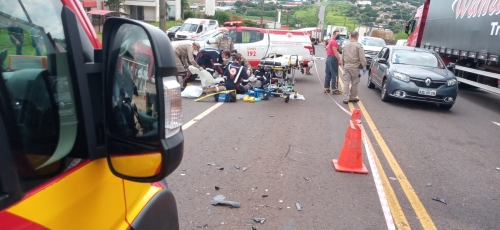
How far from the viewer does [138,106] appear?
167cm

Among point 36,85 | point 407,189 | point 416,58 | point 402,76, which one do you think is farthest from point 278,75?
point 36,85

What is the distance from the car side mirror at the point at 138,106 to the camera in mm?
1596

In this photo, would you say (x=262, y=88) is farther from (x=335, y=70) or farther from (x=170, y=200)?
(x=170, y=200)

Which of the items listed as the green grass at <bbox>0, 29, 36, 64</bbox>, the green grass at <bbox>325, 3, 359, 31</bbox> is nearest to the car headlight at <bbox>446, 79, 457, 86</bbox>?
the green grass at <bbox>0, 29, 36, 64</bbox>

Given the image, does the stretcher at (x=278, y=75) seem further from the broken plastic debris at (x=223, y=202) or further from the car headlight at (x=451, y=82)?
the broken plastic debris at (x=223, y=202)

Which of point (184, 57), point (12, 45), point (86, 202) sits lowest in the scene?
point (184, 57)

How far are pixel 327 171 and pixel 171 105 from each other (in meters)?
4.55

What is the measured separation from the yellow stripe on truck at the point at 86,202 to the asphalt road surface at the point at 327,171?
2281 mm

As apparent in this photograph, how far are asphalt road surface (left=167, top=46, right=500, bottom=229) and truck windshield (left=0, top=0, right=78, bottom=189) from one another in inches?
106

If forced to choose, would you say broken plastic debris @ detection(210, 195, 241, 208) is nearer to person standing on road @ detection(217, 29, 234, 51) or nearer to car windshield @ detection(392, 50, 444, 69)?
car windshield @ detection(392, 50, 444, 69)

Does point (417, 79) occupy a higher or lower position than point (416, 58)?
lower

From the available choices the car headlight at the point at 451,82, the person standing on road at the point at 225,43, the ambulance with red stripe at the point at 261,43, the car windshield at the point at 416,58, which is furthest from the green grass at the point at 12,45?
the ambulance with red stripe at the point at 261,43

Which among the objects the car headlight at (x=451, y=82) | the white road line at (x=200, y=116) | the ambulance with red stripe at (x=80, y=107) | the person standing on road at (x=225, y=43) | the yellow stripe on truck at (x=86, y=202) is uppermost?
the ambulance with red stripe at (x=80, y=107)

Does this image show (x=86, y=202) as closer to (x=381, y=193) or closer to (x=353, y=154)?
(x=381, y=193)
